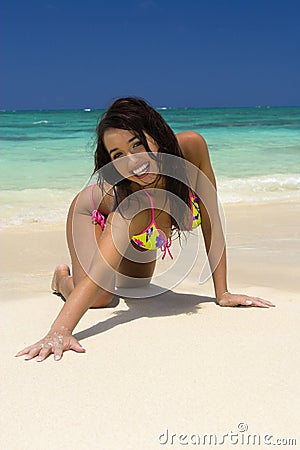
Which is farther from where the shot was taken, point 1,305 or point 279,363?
point 1,305

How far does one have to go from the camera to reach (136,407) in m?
1.63

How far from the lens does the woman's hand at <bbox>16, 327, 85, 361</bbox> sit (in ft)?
6.46

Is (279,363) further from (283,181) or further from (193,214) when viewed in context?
(283,181)

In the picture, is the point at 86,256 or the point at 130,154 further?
the point at 86,256

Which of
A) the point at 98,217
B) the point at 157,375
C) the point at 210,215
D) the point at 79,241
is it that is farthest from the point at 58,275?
the point at 157,375

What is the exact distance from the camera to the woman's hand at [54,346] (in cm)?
197

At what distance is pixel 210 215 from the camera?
2.56 meters

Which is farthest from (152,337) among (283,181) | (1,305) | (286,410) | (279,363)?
(283,181)

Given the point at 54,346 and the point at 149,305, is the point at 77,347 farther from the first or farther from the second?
the point at 149,305

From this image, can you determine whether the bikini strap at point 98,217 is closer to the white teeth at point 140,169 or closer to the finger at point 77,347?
the white teeth at point 140,169

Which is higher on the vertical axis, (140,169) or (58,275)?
(140,169)

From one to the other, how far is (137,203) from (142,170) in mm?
147

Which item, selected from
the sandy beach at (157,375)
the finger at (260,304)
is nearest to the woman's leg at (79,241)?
the sandy beach at (157,375)

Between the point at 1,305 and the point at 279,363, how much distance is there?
54.1 inches
